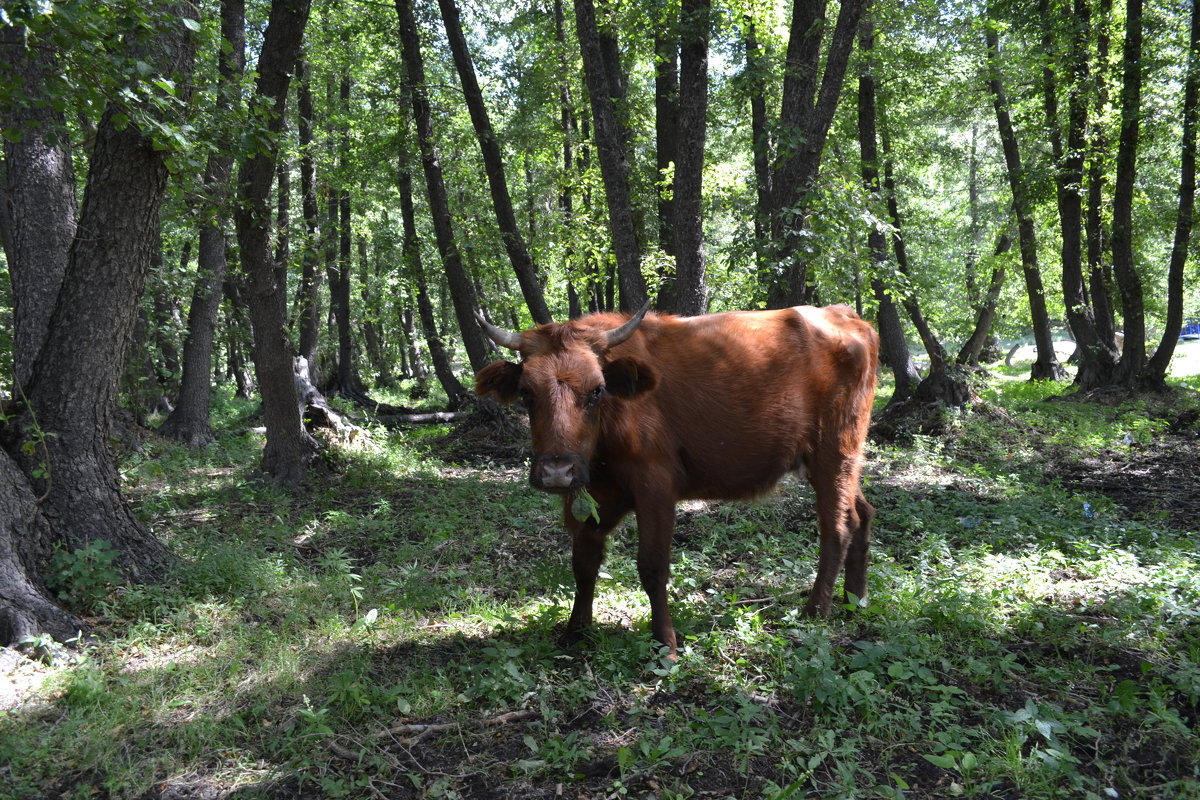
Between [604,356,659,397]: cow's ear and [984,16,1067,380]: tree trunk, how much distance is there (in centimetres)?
1439

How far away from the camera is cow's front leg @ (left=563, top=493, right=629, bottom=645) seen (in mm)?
5074

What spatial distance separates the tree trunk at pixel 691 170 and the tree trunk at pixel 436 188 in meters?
5.08

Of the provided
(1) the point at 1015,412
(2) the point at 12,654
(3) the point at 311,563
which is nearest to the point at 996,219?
(1) the point at 1015,412

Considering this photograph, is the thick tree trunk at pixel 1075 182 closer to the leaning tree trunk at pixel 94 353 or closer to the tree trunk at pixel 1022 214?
the tree trunk at pixel 1022 214

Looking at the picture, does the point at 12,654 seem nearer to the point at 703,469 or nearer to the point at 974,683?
the point at 703,469

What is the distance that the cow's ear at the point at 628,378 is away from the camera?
4684 millimetres

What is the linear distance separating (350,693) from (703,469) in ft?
8.70

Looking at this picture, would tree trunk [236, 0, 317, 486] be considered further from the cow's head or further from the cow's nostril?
the cow's nostril

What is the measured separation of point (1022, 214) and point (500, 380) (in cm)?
1611

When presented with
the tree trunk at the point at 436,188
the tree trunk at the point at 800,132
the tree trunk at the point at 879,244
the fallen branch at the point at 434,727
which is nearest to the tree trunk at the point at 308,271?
the tree trunk at the point at 436,188

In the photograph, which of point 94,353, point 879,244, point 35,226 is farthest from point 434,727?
point 879,244

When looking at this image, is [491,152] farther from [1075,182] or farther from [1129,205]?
[1129,205]

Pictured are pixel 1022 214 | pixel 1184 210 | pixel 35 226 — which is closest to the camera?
pixel 35 226

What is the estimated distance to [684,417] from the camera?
5230 millimetres
